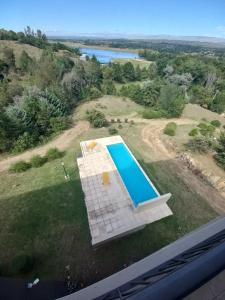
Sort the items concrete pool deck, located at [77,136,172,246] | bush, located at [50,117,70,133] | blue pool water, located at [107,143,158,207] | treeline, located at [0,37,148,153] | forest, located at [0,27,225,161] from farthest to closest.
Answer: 1. bush, located at [50,117,70,133]
2. forest, located at [0,27,225,161]
3. treeline, located at [0,37,148,153]
4. blue pool water, located at [107,143,158,207]
5. concrete pool deck, located at [77,136,172,246]

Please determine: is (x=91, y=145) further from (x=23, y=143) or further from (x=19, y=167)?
(x=23, y=143)

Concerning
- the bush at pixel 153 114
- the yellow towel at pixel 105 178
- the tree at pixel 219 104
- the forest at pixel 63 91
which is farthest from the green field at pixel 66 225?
the tree at pixel 219 104

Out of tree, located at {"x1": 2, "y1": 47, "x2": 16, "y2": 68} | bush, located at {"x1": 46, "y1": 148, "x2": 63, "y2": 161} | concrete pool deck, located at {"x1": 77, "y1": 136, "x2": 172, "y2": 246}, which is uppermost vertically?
tree, located at {"x1": 2, "y1": 47, "x2": 16, "y2": 68}

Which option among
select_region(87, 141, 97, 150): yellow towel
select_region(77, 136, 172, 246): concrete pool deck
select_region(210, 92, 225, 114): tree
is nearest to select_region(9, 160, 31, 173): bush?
select_region(77, 136, 172, 246): concrete pool deck

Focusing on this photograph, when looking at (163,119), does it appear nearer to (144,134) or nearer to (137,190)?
(144,134)

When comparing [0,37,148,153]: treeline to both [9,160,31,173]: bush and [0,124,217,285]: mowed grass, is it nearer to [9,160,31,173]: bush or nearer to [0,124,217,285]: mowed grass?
[9,160,31,173]: bush

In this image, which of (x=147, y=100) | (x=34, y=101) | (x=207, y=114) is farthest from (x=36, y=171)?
(x=207, y=114)

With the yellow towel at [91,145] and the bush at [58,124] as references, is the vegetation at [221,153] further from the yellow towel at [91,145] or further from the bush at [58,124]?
the bush at [58,124]
